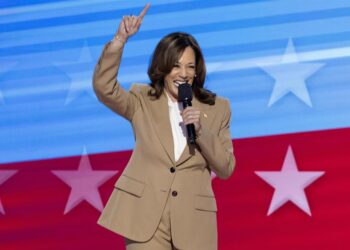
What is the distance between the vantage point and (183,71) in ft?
7.25

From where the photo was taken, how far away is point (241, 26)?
10.8 feet

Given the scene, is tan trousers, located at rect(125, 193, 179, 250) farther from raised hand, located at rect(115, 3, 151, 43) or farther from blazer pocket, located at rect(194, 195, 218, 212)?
raised hand, located at rect(115, 3, 151, 43)

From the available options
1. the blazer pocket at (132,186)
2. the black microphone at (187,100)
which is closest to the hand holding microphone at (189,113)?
the black microphone at (187,100)

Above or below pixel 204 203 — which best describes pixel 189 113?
above

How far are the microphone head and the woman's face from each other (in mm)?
92

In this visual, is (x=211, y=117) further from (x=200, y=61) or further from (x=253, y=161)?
(x=253, y=161)

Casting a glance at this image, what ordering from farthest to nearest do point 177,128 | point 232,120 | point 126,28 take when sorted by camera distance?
point 232,120 → point 177,128 → point 126,28

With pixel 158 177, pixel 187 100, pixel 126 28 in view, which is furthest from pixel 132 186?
pixel 126 28

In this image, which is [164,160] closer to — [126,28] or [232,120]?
[126,28]

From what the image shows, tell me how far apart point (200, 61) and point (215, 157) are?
322 millimetres

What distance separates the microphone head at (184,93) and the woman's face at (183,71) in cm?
9

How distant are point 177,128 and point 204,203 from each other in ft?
0.79

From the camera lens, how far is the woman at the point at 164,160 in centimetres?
214

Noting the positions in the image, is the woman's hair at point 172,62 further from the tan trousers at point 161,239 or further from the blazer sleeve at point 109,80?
the tan trousers at point 161,239
